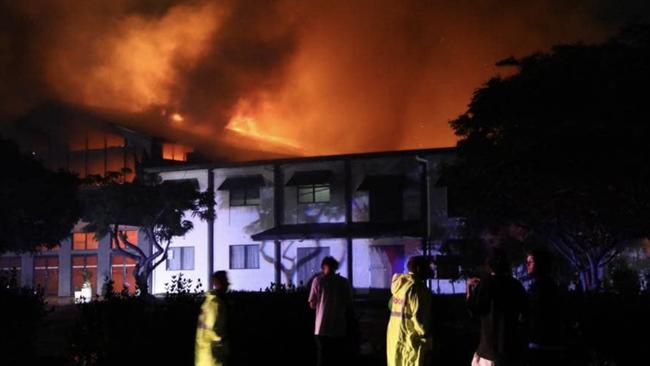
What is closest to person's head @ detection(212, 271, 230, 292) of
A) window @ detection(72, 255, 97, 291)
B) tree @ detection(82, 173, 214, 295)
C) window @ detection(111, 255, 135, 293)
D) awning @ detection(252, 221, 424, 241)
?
awning @ detection(252, 221, 424, 241)

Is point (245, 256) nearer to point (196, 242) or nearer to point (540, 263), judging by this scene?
point (196, 242)

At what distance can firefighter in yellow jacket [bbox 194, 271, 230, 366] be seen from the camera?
7133mm

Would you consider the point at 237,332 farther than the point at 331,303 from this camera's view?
Yes

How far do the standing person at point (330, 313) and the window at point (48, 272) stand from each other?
3487 centimetres

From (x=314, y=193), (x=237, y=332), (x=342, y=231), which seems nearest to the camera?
(x=237, y=332)

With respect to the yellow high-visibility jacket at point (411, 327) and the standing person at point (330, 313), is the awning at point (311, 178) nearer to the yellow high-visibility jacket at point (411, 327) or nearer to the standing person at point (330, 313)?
the standing person at point (330, 313)

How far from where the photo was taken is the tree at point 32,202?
30.2m

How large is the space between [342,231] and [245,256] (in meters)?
5.37

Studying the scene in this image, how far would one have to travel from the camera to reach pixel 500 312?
6172mm

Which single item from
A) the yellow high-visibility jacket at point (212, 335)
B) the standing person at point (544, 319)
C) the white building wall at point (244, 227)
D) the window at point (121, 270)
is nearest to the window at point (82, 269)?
the window at point (121, 270)

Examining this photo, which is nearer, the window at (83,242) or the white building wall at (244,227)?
the white building wall at (244,227)

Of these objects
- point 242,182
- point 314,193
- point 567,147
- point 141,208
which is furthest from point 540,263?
point 242,182

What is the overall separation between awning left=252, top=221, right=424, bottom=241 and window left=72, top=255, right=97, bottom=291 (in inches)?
458

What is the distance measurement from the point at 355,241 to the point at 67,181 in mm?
13271
